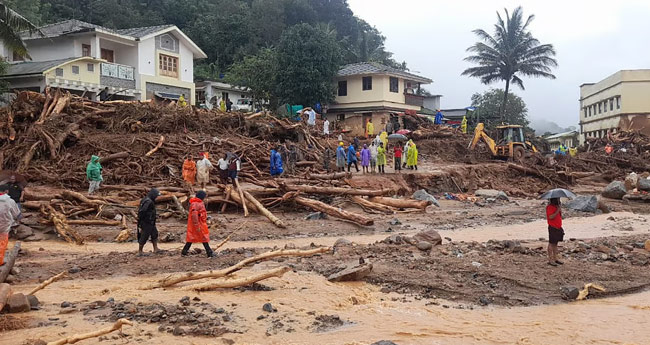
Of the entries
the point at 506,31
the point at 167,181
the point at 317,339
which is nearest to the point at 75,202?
the point at 167,181

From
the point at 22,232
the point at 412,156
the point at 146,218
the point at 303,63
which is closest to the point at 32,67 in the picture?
the point at 303,63

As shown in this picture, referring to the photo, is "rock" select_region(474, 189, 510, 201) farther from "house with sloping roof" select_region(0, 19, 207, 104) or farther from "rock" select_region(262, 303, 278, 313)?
"house with sloping roof" select_region(0, 19, 207, 104)

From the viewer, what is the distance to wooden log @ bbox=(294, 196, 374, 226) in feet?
53.4

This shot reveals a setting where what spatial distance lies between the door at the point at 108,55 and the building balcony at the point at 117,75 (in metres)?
1.59

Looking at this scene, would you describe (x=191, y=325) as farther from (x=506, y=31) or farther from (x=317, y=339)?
(x=506, y=31)

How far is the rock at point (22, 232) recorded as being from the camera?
13.4m

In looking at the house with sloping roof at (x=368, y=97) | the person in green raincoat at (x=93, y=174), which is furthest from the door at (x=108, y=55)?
the person in green raincoat at (x=93, y=174)

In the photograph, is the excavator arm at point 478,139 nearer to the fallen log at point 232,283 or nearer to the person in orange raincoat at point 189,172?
the person in orange raincoat at point 189,172

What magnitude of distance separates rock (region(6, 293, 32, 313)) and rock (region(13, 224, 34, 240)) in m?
7.07

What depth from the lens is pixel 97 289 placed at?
8.65 meters

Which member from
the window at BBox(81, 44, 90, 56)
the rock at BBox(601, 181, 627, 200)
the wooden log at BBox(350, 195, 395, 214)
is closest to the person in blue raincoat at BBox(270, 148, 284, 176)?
the wooden log at BBox(350, 195, 395, 214)

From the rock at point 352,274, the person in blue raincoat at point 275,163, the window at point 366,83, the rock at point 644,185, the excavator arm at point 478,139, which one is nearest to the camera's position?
the rock at point 352,274

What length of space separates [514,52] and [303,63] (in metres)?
17.7

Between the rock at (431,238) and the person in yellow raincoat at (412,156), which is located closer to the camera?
the rock at (431,238)
